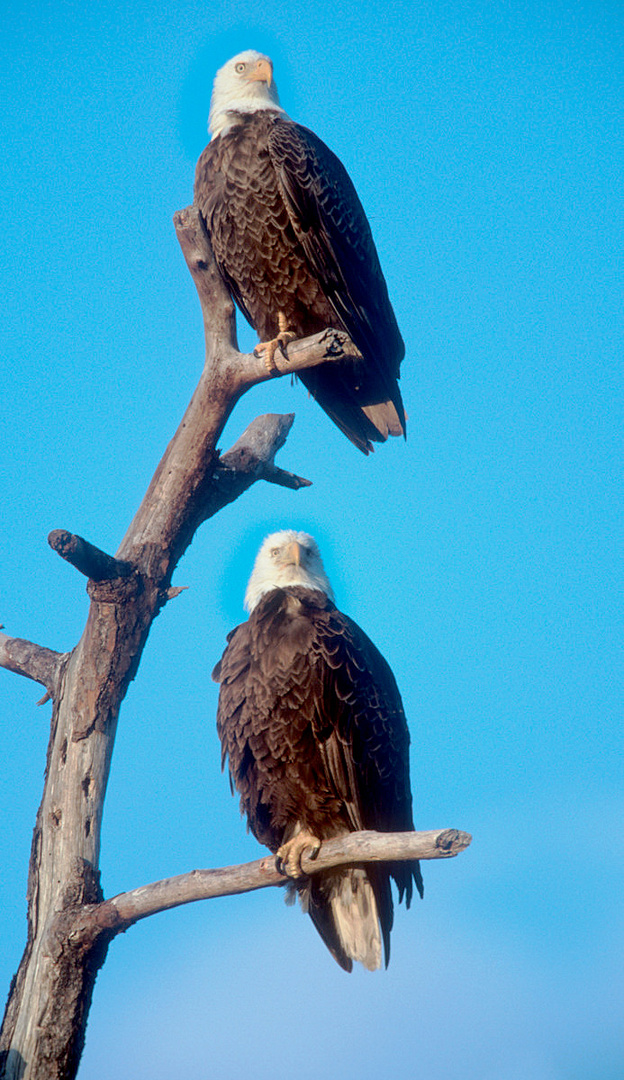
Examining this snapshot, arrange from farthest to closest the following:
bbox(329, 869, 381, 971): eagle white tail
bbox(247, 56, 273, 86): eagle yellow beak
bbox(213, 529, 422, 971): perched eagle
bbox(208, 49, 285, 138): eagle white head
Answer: bbox(247, 56, 273, 86): eagle yellow beak
bbox(208, 49, 285, 138): eagle white head
bbox(329, 869, 381, 971): eagle white tail
bbox(213, 529, 422, 971): perched eagle

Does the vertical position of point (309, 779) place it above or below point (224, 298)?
below

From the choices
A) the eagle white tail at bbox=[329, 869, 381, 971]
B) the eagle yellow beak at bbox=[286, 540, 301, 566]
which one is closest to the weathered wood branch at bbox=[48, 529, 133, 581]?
the eagle yellow beak at bbox=[286, 540, 301, 566]

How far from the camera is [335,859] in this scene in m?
3.25

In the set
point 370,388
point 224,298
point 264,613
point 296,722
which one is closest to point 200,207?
point 224,298

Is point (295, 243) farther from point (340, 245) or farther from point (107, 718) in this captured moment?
point (107, 718)

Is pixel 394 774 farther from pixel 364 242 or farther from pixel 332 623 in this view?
pixel 364 242

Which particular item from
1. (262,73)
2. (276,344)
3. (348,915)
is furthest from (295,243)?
(348,915)

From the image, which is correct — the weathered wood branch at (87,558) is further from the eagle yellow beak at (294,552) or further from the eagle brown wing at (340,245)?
the eagle brown wing at (340,245)

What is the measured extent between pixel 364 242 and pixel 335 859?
3.00 metres

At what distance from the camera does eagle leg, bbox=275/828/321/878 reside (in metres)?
3.51

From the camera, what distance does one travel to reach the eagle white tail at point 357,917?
389cm

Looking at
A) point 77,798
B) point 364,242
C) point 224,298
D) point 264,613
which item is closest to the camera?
point 77,798

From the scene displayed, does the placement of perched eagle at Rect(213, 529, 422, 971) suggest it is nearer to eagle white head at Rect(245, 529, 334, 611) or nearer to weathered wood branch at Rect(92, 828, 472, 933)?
eagle white head at Rect(245, 529, 334, 611)

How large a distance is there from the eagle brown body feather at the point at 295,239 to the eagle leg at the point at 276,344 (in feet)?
0.11
